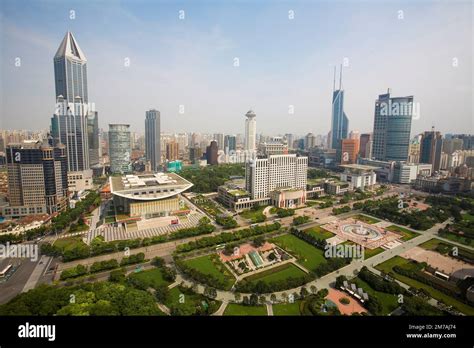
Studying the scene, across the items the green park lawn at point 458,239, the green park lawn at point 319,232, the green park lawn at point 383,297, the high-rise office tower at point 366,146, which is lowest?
the green park lawn at point 383,297

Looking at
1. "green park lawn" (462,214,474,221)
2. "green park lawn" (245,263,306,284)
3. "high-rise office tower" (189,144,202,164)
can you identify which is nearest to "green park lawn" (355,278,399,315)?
"green park lawn" (245,263,306,284)

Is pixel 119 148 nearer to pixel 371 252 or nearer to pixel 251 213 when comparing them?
pixel 251 213

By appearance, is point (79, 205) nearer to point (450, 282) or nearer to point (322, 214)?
point (322, 214)

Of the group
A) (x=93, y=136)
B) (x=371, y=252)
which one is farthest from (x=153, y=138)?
(x=371, y=252)

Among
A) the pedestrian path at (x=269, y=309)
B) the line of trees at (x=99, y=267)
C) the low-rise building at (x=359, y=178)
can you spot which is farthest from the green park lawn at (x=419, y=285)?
the low-rise building at (x=359, y=178)

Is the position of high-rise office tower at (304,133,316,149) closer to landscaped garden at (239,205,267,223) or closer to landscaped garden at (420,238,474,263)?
landscaped garden at (239,205,267,223)

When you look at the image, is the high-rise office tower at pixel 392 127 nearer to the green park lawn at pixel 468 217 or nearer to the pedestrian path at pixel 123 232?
the green park lawn at pixel 468 217
